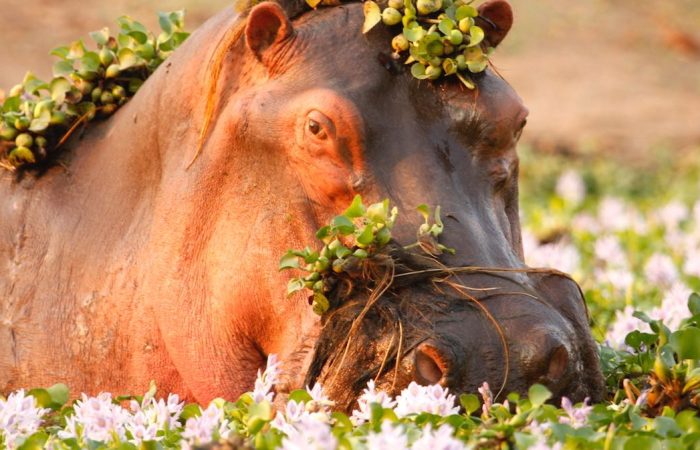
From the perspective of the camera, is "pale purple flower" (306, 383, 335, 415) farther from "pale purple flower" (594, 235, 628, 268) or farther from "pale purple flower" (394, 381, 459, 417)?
"pale purple flower" (594, 235, 628, 268)

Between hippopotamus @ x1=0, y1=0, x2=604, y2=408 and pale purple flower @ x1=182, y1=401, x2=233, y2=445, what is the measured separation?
0.42m

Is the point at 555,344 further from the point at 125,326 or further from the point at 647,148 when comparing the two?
the point at 647,148

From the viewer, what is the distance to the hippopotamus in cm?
361

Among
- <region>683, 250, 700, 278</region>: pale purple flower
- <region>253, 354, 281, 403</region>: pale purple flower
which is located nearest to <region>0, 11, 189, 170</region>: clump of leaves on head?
<region>253, 354, 281, 403</region>: pale purple flower

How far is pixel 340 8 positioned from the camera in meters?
4.21

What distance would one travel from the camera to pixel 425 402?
3.23 meters

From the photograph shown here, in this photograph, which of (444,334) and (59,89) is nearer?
(444,334)

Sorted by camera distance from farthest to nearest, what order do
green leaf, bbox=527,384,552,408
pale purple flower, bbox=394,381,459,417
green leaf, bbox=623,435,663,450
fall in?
pale purple flower, bbox=394,381,459,417
green leaf, bbox=527,384,552,408
green leaf, bbox=623,435,663,450

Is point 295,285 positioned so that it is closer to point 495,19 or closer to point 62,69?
point 495,19

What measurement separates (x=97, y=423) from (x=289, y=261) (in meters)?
0.74

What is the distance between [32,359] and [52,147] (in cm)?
79

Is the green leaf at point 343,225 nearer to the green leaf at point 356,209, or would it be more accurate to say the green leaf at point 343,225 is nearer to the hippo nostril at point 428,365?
the green leaf at point 356,209

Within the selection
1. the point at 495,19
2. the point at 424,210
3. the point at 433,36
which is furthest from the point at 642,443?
the point at 495,19

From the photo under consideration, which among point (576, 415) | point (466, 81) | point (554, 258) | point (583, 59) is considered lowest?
point (583, 59)
